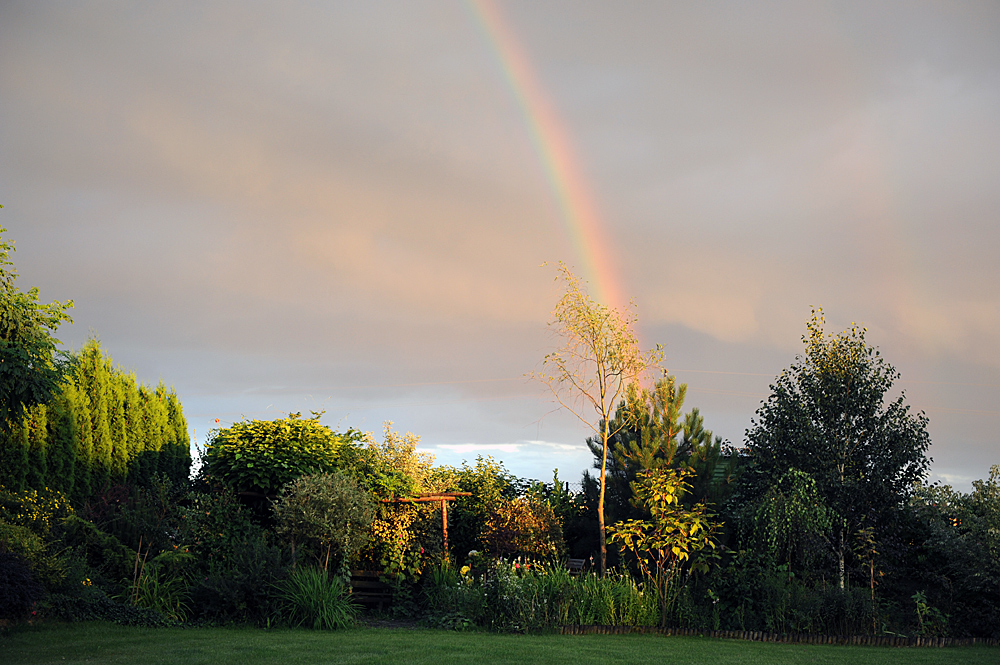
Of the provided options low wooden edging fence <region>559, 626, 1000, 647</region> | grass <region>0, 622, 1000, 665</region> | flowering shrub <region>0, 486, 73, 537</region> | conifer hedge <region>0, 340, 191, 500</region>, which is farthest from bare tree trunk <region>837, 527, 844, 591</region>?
conifer hedge <region>0, 340, 191, 500</region>

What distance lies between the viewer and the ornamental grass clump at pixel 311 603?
10227 mm

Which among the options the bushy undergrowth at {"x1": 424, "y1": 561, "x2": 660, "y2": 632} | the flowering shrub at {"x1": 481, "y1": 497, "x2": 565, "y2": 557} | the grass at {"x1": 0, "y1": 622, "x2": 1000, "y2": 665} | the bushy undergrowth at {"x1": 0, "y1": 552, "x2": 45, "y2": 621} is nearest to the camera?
the grass at {"x1": 0, "y1": 622, "x2": 1000, "y2": 665}

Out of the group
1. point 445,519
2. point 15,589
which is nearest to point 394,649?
point 15,589

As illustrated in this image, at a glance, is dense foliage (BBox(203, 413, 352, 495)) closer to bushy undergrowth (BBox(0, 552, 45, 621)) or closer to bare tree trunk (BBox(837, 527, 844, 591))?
bushy undergrowth (BBox(0, 552, 45, 621))

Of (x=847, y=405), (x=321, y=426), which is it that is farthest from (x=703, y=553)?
(x=321, y=426)

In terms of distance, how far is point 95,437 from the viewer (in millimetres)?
13445

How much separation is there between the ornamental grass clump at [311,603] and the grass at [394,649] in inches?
13.1

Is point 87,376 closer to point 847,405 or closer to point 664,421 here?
point 664,421

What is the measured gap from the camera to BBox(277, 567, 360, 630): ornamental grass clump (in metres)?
10.2

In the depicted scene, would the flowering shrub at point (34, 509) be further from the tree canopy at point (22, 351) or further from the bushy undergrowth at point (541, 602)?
the bushy undergrowth at point (541, 602)

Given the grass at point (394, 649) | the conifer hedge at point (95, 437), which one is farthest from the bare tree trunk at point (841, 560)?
the conifer hedge at point (95, 437)

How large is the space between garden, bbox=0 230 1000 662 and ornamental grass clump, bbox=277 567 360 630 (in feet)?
0.10

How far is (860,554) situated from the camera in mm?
12789

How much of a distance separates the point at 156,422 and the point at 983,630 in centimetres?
1466
